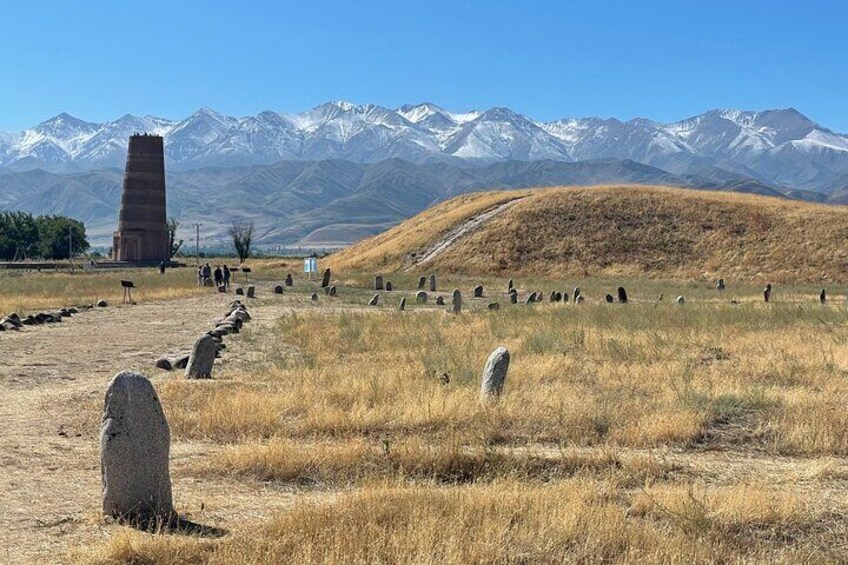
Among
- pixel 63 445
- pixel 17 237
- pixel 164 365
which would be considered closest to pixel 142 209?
pixel 17 237

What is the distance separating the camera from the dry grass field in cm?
643

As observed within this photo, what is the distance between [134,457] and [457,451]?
129 inches

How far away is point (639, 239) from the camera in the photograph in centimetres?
6812

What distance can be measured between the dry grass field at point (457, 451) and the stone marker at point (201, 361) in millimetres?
485

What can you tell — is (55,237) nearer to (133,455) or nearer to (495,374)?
(495,374)

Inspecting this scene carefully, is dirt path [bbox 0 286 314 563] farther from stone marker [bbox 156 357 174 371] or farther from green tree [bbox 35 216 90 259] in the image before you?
green tree [bbox 35 216 90 259]

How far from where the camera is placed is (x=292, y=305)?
35406 mm

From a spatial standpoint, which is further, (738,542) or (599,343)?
(599,343)

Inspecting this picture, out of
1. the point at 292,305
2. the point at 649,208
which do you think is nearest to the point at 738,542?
the point at 292,305

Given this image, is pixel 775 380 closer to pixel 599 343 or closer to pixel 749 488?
pixel 599 343

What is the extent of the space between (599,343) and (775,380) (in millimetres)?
5056

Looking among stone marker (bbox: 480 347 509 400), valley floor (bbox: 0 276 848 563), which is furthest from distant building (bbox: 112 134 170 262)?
stone marker (bbox: 480 347 509 400)

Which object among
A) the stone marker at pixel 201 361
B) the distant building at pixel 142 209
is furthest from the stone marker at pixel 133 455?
the distant building at pixel 142 209

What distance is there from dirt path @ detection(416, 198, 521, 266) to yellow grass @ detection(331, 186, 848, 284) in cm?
82
